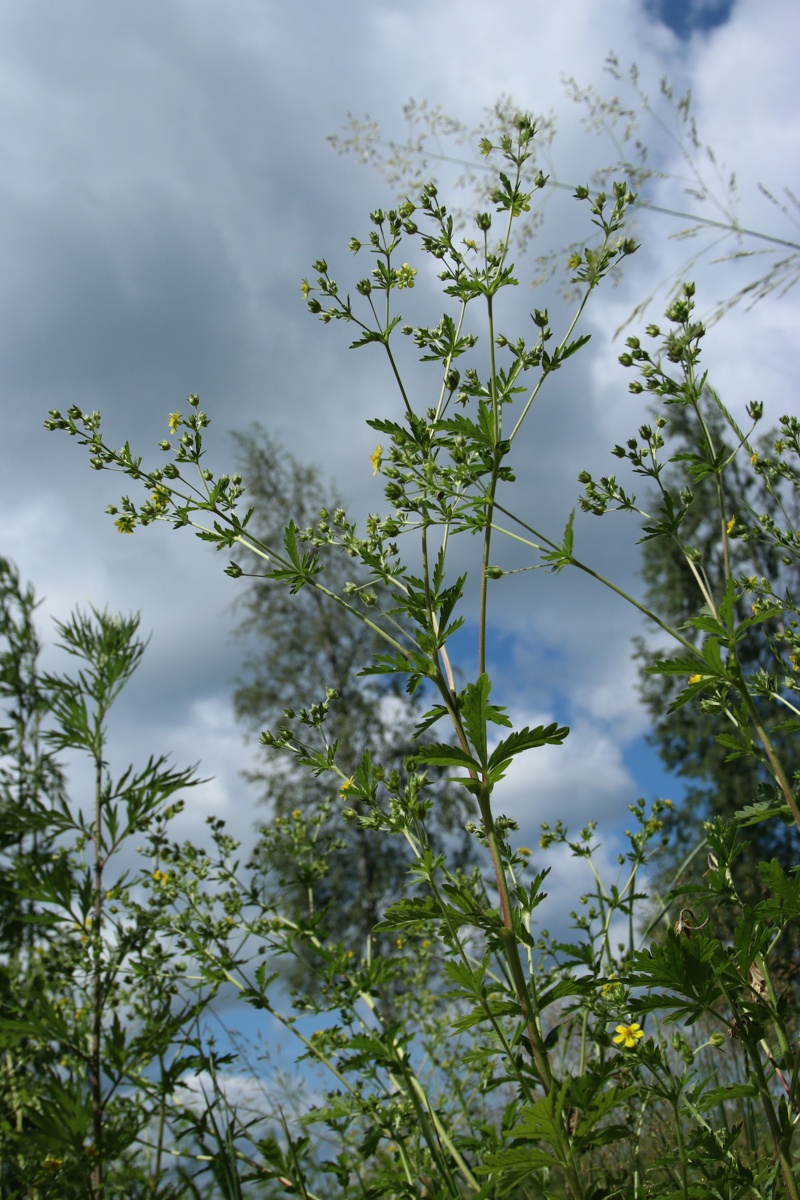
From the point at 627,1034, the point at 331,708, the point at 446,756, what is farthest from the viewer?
the point at 331,708

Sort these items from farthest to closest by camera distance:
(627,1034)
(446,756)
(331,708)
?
1. (331,708)
2. (627,1034)
3. (446,756)

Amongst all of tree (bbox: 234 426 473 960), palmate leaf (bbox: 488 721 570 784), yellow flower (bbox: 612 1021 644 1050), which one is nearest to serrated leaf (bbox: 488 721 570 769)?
palmate leaf (bbox: 488 721 570 784)

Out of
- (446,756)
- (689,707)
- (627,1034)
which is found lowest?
→ (627,1034)

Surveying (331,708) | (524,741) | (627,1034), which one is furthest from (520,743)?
(331,708)

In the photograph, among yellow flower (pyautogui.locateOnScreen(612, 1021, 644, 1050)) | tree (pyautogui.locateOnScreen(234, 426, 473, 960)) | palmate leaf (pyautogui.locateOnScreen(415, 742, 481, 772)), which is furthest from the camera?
tree (pyautogui.locateOnScreen(234, 426, 473, 960))

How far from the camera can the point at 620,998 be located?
5.46 ft

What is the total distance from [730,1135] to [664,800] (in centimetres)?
107

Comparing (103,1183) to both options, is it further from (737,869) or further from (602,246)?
(737,869)

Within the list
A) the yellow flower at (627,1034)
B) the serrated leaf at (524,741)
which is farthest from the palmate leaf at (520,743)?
the yellow flower at (627,1034)

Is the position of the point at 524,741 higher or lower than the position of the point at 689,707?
lower

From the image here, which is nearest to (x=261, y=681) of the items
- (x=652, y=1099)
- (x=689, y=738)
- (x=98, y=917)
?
(x=689, y=738)

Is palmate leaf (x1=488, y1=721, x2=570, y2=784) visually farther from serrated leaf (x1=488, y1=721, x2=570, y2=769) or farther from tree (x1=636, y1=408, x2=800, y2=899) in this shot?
tree (x1=636, y1=408, x2=800, y2=899)

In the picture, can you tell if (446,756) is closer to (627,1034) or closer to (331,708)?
(627,1034)

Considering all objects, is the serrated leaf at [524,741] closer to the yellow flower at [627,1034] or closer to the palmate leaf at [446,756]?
the palmate leaf at [446,756]
